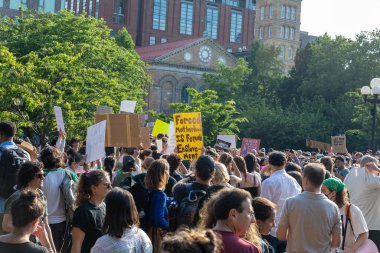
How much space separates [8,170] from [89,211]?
2.45 meters

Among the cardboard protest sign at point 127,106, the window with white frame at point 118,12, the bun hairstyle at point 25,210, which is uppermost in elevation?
the window with white frame at point 118,12

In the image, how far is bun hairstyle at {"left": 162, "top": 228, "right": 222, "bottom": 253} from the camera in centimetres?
329

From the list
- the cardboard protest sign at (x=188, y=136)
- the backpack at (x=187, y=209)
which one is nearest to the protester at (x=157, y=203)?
the backpack at (x=187, y=209)

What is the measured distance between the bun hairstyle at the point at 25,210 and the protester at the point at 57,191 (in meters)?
2.80

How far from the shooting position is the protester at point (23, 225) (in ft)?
15.7

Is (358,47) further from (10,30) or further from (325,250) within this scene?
(325,250)

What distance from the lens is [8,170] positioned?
8.24 m

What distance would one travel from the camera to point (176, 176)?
31.3 ft

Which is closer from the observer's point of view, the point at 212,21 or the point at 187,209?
the point at 187,209

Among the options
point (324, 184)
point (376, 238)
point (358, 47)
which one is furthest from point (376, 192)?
point (358, 47)

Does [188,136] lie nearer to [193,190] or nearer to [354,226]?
[193,190]

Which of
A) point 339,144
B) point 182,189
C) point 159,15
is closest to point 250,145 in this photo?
point 339,144

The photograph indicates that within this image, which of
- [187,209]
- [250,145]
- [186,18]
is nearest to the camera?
[187,209]

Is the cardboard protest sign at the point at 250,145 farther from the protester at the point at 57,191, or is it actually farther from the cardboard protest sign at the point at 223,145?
the protester at the point at 57,191
